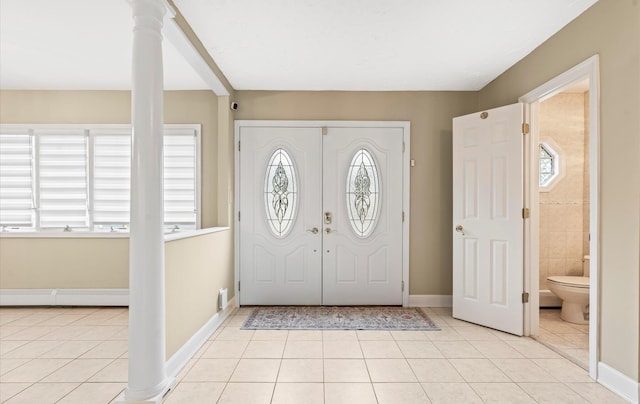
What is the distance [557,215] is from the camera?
4.05 m

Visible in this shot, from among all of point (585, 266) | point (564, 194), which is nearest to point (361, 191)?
point (564, 194)

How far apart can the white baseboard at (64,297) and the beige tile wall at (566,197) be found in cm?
507

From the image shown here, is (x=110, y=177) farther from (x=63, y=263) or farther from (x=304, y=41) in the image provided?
(x=304, y=41)

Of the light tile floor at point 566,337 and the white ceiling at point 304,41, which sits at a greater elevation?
the white ceiling at point 304,41

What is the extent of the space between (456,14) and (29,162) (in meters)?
4.92

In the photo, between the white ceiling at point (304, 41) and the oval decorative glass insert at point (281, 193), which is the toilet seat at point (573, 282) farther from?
the oval decorative glass insert at point (281, 193)

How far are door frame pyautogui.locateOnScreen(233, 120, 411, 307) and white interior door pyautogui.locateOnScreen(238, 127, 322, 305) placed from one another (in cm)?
5

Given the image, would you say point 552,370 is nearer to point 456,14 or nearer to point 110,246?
point 456,14

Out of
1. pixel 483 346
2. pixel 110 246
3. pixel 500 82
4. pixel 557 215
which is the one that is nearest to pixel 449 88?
pixel 500 82

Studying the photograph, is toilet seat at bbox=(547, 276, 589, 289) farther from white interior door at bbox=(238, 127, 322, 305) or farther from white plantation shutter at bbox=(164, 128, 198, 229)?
white plantation shutter at bbox=(164, 128, 198, 229)

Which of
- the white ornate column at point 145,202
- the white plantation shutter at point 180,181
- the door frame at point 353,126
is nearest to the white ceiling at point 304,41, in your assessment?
the door frame at point 353,126

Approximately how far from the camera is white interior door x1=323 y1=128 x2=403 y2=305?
4.12m

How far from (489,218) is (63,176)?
4909 millimetres

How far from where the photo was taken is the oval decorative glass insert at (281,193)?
4125 millimetres
